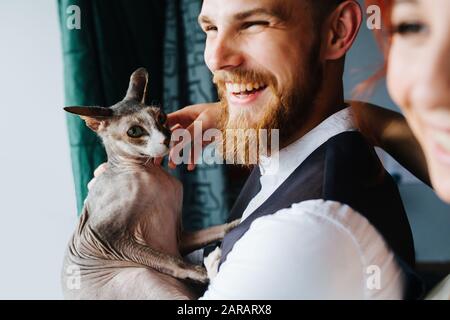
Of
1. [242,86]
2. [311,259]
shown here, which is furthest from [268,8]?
[311,259]

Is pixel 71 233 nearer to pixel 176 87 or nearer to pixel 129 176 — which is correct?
pixel 129 176

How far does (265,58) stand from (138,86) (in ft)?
0.94

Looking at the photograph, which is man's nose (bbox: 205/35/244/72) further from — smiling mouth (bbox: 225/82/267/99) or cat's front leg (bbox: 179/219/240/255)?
cat's front leg (bbox: 179/219/240/255)

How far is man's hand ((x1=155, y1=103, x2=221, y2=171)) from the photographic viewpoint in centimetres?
102

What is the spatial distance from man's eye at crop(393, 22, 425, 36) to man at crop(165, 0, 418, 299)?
0.09m

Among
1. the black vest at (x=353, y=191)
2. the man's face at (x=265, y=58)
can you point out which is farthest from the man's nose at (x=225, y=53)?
the black vest at (x=353, y=191)

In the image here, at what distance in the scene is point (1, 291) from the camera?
1056 millimetres

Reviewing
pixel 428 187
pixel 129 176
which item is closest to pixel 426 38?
pixel 428 187

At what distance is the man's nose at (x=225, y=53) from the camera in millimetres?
904

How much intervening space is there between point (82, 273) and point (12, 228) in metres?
0.21

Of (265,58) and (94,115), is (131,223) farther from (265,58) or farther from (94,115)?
(265,58)

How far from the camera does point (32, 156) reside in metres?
1.05

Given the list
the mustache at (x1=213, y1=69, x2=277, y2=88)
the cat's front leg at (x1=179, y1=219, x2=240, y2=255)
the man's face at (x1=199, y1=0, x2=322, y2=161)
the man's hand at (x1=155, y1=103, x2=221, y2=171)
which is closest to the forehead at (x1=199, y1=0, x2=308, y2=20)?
the man's face at (x1=199, y1=0, x2=322, y2=161)
